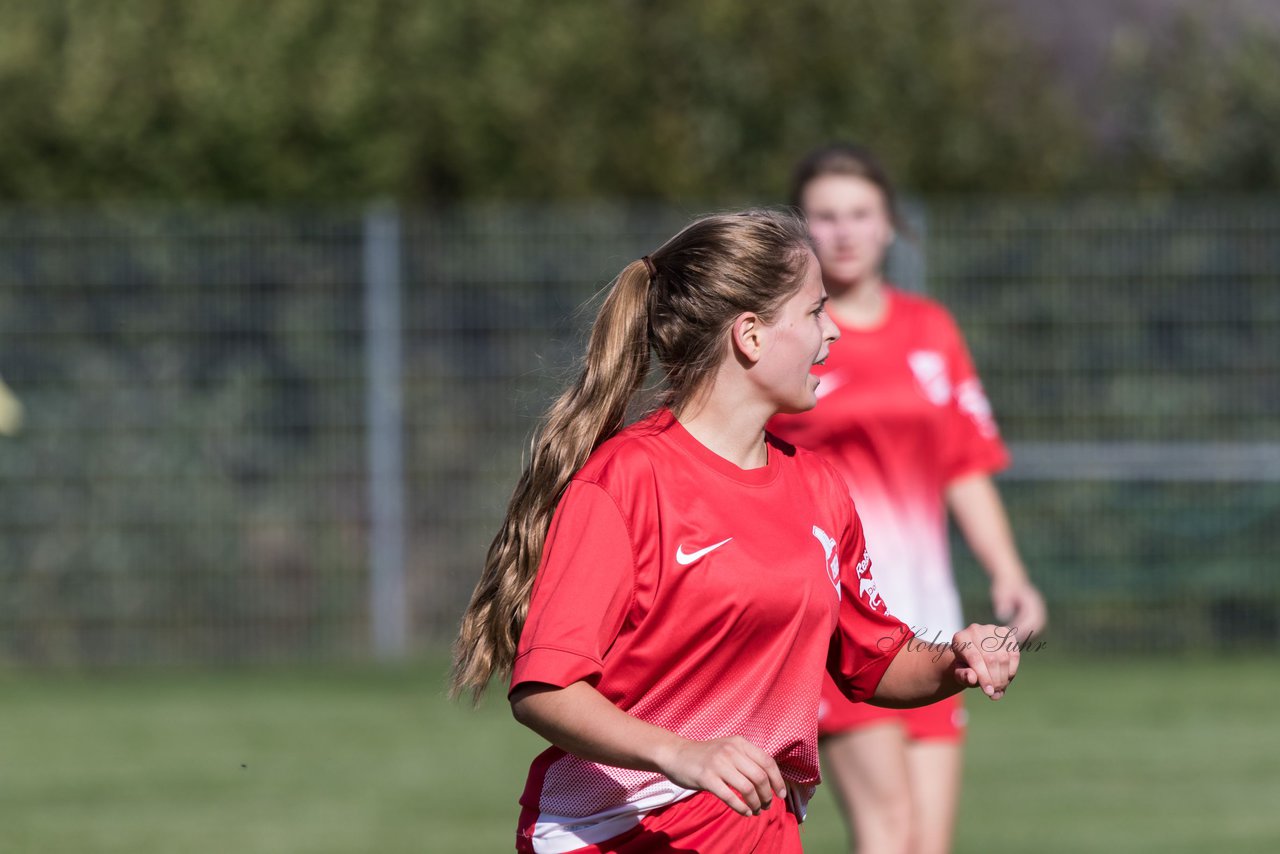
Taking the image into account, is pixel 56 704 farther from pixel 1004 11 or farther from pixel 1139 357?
pixel 1004 11

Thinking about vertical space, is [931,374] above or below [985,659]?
above

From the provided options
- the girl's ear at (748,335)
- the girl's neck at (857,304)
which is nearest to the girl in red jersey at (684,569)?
the girl's ear at (748,335)

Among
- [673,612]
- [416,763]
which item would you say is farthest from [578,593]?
[416,763]

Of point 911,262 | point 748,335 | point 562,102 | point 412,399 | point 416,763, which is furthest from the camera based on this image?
point 562,102

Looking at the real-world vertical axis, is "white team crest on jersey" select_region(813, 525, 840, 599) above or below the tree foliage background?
below

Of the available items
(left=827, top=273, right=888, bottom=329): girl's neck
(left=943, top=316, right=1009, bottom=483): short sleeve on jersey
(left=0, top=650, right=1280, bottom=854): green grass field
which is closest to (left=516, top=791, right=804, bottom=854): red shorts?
(left=827, top=273, right=888, bottom=329): girl's neck

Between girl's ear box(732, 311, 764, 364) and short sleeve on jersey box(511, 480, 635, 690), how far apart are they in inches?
15.3

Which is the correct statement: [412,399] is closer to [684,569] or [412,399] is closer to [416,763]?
[416,763]

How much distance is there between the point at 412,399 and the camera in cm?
1121

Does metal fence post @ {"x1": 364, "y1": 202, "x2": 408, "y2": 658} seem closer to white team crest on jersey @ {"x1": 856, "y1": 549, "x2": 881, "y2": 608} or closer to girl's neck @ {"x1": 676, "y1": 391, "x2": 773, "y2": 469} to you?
white team crest on jersey @ {"x1": 856, "y1": 549, "x2": 881, "y2": 608}

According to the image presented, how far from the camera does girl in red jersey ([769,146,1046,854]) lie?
4.87 metres

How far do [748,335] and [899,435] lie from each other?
192 cm

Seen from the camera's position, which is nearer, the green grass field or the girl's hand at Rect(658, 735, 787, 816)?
the girl's hand at Rect(658, 735, 787, 816)

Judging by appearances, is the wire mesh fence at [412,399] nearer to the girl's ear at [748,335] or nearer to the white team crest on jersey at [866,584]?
the white team crest on jersey at [866,584]
